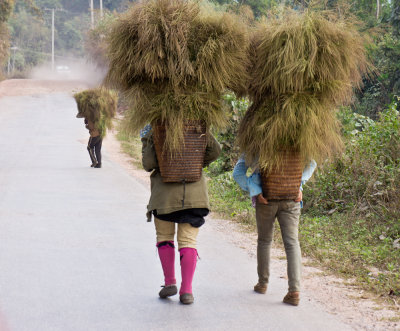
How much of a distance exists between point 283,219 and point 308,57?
4.23 feet

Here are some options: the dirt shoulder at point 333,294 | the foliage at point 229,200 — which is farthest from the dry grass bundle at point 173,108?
the foliage at point 229,200

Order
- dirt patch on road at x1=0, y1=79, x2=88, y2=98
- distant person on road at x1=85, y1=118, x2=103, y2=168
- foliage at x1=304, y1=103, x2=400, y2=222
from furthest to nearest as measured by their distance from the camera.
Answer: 1. dirt patch on road at x1=0, y1=79, x2=88, y2=98
2. distant person on road at x1=85, y1=118, x2=103, y2=168
3. foliage at x1=304, y1=103, x2=400, y2=222

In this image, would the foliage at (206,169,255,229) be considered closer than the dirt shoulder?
No

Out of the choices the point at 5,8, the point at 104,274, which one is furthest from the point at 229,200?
the point at 5,8

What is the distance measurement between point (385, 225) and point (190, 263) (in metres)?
3.42

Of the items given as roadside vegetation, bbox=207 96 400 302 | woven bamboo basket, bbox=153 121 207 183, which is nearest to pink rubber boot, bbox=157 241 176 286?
woven bamboo basket, bbox=153 121 207 183

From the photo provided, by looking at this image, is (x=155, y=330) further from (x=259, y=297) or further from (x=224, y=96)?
(x=224, y=96)

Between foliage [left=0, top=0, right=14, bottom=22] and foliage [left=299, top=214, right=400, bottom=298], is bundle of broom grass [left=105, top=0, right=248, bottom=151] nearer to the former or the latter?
foliage [left=299, top=214, right=400, bottom=298]

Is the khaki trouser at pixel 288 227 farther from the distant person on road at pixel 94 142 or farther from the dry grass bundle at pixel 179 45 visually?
the distant person on road at pixel 94 142

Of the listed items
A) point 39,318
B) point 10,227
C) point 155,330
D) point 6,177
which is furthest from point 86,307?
point 6,177

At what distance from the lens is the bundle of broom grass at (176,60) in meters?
4.50

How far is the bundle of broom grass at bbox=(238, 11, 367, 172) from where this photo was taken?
443cm

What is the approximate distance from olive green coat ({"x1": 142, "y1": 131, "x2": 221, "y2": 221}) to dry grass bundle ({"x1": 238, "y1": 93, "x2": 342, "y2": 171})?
34cm

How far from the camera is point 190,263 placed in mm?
4648
